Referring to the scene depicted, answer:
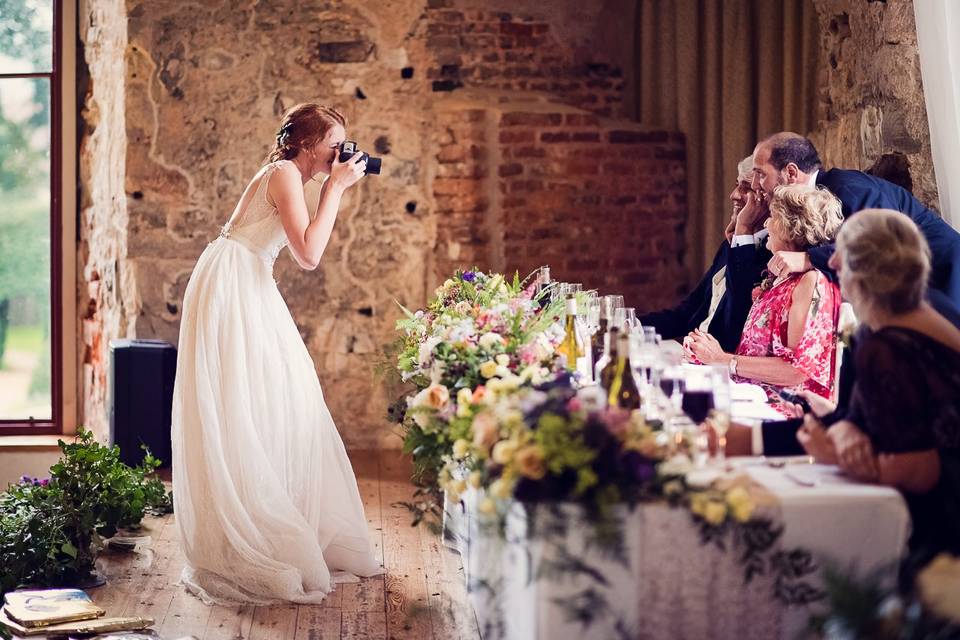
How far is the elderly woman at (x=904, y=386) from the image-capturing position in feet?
7.89

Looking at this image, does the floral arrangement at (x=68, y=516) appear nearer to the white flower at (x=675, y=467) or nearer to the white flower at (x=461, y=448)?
the white flower at (x=461, y=448)

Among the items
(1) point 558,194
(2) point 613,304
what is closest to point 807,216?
(2) point 613,304

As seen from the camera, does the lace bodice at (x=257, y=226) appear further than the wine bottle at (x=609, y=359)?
Yes

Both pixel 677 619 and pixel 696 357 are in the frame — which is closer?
pixel 677 619

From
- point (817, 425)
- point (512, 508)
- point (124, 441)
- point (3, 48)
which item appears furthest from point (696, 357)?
point (3, 48)

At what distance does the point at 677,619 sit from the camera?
95.0 inches

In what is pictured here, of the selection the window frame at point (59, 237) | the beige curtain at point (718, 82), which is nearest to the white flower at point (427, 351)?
the beige curtain at point (718, 82)

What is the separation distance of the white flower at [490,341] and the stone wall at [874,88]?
2171 mm

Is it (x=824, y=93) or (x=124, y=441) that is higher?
(x=824, y=93)

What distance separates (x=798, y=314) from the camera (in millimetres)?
3947

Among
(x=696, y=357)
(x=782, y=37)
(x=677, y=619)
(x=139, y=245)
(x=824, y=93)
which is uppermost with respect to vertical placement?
(x=782, y=37)

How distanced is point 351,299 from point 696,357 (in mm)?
2585

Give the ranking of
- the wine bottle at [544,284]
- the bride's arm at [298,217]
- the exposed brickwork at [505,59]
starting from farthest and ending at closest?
1. the exposed brickwork at [505,59]
2. the wine bottle at [544,284]
3. the bride's arm at [298,217]

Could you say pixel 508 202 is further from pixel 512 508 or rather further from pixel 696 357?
pixel 512 508
